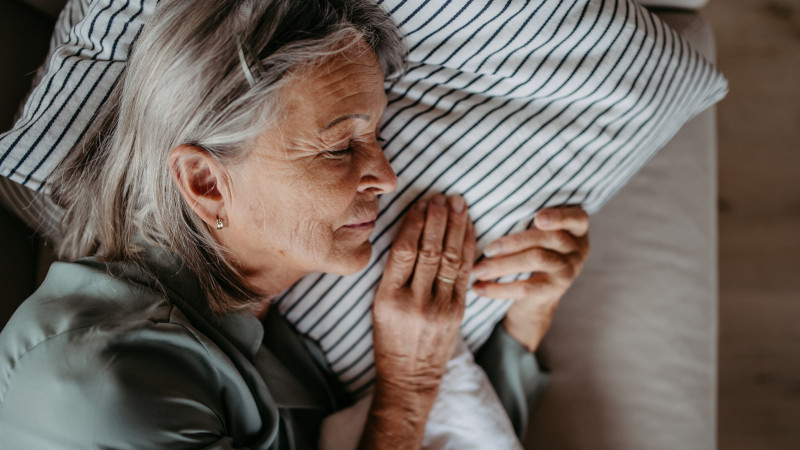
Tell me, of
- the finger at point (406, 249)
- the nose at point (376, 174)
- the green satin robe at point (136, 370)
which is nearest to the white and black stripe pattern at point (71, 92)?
the green satin robe at point (136, 370)

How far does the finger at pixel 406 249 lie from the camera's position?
977 millimetres

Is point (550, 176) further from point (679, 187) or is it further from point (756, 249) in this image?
point (756, 249)

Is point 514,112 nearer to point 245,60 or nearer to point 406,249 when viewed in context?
point 406,249

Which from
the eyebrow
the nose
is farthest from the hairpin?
the nose

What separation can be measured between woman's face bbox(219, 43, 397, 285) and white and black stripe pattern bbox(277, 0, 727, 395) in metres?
0.13

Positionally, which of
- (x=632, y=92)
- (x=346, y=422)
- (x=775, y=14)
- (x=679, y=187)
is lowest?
(x=346, y=422)

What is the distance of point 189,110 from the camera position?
747mm

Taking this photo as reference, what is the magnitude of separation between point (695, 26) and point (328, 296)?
1.08 metres

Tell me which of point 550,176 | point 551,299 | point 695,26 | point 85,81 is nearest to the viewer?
point 85,81

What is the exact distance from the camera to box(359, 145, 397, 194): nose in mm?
855

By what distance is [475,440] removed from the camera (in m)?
1.01

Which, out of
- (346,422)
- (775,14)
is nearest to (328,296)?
(346,422)

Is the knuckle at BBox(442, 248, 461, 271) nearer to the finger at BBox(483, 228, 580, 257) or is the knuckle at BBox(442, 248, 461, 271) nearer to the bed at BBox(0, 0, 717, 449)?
the finger at BBox(483, 228, 580, 257)

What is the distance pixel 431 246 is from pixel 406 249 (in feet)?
0.16
